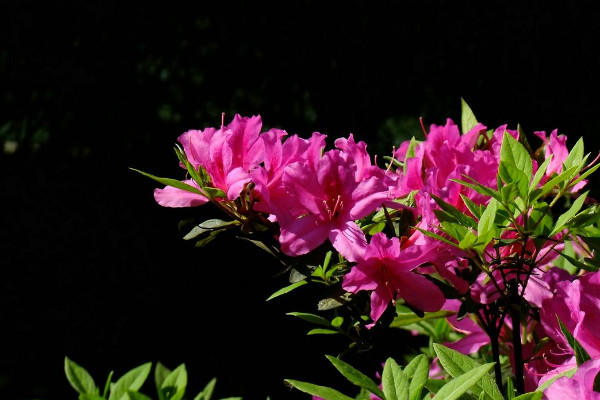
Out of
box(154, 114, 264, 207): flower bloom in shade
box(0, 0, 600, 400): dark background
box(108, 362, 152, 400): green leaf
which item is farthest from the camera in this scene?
box(0, 0, 600, 400): dark background

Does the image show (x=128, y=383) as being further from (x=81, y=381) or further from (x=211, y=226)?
(x=211, y=226)

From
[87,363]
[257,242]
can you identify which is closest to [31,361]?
[87,363]

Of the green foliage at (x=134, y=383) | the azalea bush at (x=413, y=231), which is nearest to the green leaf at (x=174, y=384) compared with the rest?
the green foliage at (x=134, y=383)

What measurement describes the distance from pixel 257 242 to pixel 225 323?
2213 mm

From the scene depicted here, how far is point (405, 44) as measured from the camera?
3.19 m

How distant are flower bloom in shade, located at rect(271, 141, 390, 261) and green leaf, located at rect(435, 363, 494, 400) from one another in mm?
176

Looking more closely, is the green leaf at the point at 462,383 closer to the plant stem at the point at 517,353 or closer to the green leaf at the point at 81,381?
the plant stem at the point at 517,353

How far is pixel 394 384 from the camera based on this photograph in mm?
728

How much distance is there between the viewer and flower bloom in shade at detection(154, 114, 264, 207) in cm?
81

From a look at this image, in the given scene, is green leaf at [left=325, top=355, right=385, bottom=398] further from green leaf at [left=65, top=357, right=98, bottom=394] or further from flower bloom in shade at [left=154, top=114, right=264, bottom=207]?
green leaf at [left=65, top=357, right=98, bottom=394]

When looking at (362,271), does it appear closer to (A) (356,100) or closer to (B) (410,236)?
(B) (410,236)

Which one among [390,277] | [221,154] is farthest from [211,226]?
[390,277]

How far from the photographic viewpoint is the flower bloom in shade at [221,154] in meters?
0.81

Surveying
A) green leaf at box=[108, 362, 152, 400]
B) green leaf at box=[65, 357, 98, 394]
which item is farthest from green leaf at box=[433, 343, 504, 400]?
green leaf at box=[65, 357, 98, 394]
